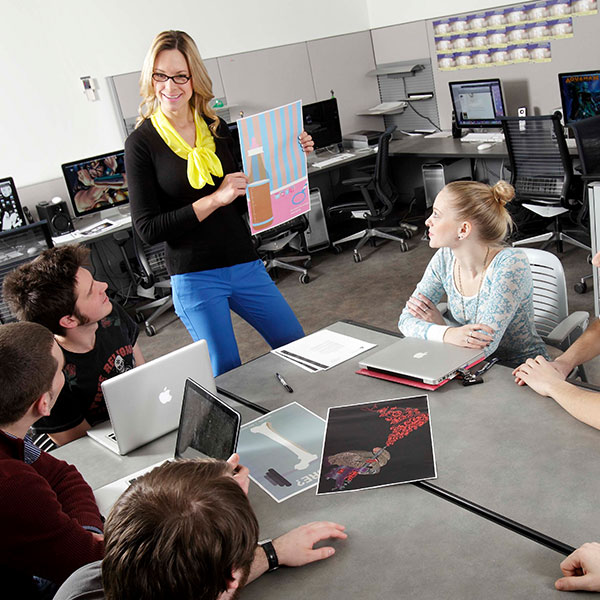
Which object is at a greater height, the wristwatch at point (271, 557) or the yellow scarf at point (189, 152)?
the yellow scarf at point (189, 152)

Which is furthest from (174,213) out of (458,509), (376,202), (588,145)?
(376,202)

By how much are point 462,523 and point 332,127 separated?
Result: 4.98m

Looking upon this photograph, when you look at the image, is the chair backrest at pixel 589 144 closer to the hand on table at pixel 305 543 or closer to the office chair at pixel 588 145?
the office chair at pixel 588 145

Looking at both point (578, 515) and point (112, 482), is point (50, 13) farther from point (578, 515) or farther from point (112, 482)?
point (578, 515)

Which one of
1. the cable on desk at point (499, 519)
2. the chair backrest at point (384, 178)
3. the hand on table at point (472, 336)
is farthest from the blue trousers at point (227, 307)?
the chair backrest at point (384, 178)

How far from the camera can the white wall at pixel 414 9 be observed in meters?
5.44

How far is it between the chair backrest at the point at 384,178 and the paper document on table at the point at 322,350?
3.10 metres

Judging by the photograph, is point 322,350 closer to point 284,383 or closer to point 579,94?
point 284,383

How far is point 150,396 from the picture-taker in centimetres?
185

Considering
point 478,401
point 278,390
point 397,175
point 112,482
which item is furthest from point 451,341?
point 397,175

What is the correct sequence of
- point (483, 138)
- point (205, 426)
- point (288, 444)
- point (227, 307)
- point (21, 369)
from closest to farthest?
point (21, 369), point (205, 426), point (288, 444), point (227, 307), point (483, 138)

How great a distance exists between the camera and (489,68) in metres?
5.57

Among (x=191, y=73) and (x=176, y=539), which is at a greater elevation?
(x=191, y=73)

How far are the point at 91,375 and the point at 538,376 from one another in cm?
128
